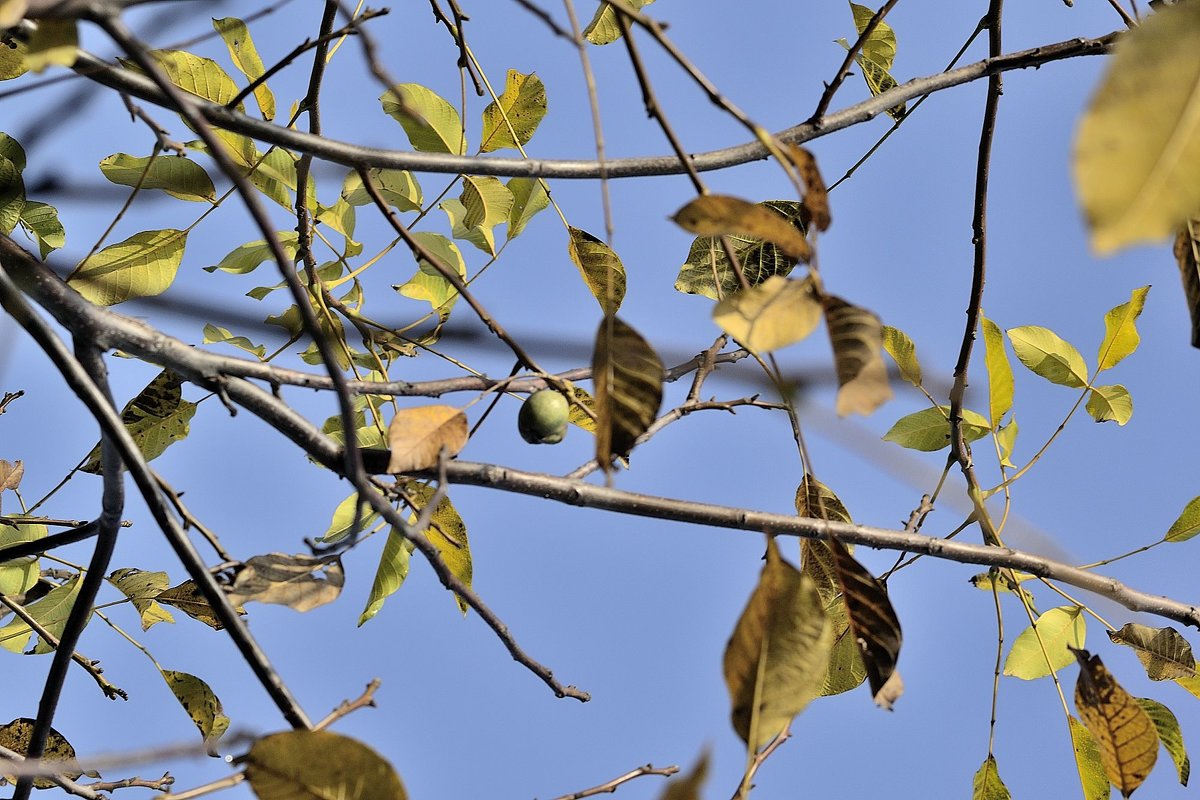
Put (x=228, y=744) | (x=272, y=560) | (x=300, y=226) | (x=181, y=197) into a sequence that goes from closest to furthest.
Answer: (x=228, y=744) → (x=272, y=560) → (x=181, y=197) → (x=300, y=226)

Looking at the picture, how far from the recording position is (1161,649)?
1.14 m

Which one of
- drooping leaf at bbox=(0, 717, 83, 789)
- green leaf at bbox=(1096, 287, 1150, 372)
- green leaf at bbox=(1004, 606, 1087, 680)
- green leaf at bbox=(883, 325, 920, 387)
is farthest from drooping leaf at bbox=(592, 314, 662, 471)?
drooping leaf at bbox=(0, 717, 83, 789)

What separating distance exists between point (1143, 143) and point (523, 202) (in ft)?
3.28

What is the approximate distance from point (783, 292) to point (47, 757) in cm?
118

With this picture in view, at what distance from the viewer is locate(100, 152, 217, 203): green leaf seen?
1.10 m

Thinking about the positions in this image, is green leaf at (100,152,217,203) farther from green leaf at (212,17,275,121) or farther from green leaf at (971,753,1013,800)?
green leaf at (971,753,1013,800)

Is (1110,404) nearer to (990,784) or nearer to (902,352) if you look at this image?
(902,352)

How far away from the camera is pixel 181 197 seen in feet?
3.76

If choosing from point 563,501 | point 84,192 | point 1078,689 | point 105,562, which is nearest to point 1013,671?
point 1078,689

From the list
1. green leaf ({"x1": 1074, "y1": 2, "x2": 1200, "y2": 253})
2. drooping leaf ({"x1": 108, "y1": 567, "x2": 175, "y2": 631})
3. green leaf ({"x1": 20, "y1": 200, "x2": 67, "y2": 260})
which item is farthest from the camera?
A: drooping leaf ({"x1": 108, "y1": 567, "x2": 175, "y2": 631})

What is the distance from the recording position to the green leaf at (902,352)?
1.24 metres

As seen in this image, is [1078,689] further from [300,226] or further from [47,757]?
[47,757]

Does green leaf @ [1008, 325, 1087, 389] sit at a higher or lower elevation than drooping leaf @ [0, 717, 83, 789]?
higher

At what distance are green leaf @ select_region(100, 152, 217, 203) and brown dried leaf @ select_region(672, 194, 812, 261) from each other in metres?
0.77
